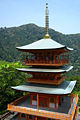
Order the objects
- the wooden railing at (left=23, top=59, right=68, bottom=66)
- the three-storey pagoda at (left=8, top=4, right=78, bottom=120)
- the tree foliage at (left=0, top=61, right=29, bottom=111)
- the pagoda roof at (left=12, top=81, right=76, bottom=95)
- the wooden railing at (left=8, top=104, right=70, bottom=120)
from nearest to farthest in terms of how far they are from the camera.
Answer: the wooden railing at (left=8, top=104, right=70, bottom=120) < the pagoda roof at (left=12, top=81, right=76, bottom=95) < the three-storey pagoda at (left=8, top=4, right=78, bottom=120) < the wooden railing at (left=23, top=59, right=68, bottom=66) < the tree foliage at (left=0, top=61, right=29, bottom=111)

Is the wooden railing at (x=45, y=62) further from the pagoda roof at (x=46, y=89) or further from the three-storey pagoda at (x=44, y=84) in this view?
the pagoda roof at (x=46, y=89)

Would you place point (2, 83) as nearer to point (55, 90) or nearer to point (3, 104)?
point (3, 104)

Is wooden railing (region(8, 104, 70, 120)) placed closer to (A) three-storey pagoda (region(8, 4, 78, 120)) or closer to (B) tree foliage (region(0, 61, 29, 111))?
(A) three-storey pagoda (region(8, 4, 78, 120))

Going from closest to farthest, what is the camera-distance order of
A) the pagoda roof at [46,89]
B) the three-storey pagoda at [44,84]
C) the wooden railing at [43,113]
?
the wooden railing at [43,113], the pagoda roof at [46,89], the three-storey pagoda at [44,84]

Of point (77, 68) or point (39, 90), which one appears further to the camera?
point (77, 68)

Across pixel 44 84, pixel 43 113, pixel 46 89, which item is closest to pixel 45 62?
pixel 44 84

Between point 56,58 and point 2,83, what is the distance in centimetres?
1228

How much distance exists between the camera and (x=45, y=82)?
19.0m

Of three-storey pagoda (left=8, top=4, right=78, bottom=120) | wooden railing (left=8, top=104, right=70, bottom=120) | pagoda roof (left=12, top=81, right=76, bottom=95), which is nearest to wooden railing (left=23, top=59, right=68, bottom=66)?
three-storey pagoda (left=8, top=4, right=78, bottom=120)

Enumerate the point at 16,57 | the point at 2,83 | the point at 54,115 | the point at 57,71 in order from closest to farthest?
the point at 54,115, the point at 57,71, the point at 2,83, the point at 16,57

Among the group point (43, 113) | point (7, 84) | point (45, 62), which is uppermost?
point (45, 62)

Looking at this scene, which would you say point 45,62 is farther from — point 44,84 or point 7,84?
point 7,84

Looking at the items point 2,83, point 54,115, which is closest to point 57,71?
point 54,115

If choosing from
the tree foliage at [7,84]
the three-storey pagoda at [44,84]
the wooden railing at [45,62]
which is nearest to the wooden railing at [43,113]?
the three-storey pagoda at [44,84]
